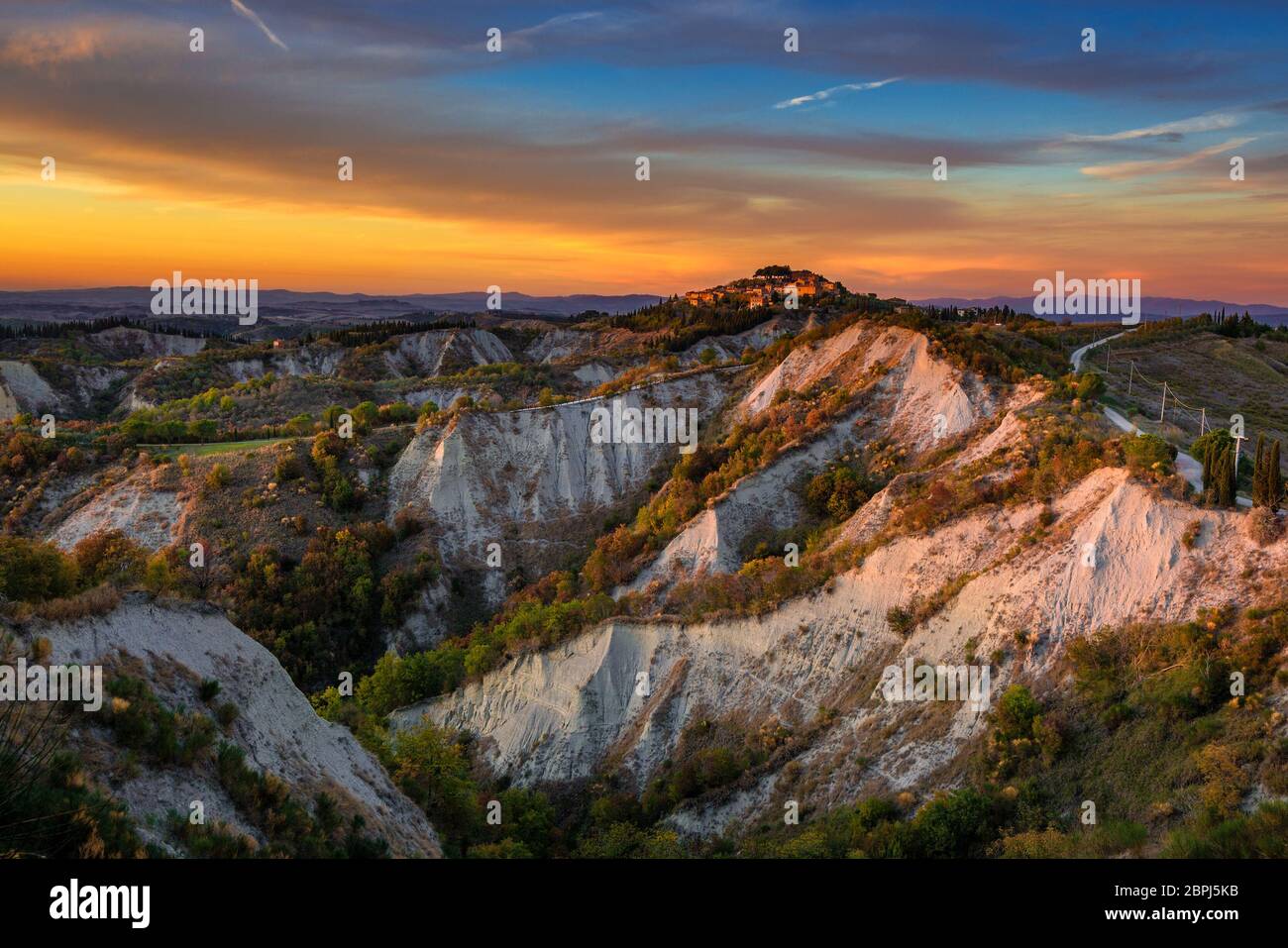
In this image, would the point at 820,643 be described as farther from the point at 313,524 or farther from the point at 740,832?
the point at 313,524

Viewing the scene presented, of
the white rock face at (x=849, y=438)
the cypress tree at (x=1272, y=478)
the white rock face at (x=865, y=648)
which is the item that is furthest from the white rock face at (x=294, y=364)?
the cypress tree at (x=1272, y=478)

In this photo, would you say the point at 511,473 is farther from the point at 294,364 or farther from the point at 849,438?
the point at 294,364

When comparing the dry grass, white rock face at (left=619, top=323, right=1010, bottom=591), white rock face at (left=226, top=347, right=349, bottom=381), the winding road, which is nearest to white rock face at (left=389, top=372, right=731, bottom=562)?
white rock face at (left=619, top=323, right=1010, bottom=591)

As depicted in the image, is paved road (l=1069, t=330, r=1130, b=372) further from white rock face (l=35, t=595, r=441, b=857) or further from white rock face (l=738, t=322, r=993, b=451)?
white rock face (l=35, t=595, r=441, b=857)

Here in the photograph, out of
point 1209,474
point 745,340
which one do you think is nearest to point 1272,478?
point 1209,474

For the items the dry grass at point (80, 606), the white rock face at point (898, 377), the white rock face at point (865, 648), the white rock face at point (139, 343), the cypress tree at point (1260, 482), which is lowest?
the white rock face at point (865, 648)

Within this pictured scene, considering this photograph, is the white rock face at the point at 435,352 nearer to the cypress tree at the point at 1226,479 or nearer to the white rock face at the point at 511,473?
the white rock face at the point at 511,473
